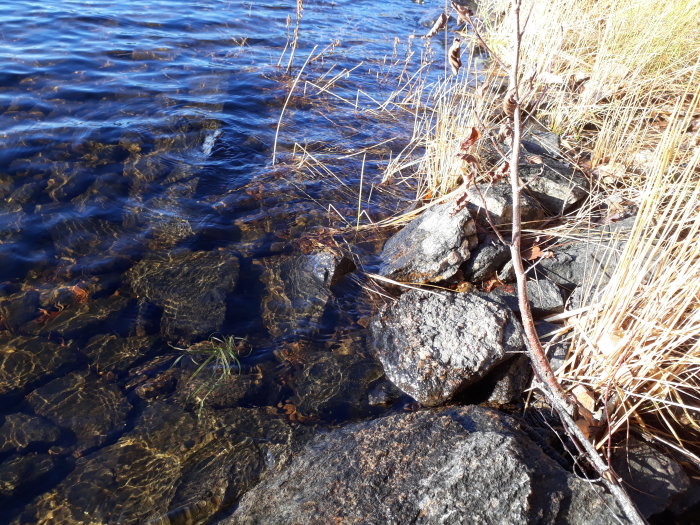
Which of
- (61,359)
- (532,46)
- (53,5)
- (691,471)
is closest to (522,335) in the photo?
(691,471)

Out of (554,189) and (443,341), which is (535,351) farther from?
(554,189)

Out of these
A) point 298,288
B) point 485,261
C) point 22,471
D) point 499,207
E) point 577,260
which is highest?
point 499,207

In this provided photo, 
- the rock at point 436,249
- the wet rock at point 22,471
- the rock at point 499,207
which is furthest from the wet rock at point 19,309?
the rock at point 499,207

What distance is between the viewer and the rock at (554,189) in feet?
12.7

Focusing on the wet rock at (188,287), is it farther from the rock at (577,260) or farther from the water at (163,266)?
the rock at (577,260)

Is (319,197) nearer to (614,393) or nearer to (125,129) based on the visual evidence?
(125,129)

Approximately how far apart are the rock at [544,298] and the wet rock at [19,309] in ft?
9.77

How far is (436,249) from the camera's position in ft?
11.3

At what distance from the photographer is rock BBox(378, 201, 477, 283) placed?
134 inches

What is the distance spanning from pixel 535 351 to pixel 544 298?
94 centimetres

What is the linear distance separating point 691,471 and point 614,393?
1.76ft

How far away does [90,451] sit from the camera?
2.49 meters

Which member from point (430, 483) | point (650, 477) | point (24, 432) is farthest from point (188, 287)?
point (650, 477)

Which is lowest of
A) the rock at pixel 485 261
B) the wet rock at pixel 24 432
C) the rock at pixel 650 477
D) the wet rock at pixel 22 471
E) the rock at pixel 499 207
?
the wet rock at pixel 22 471
